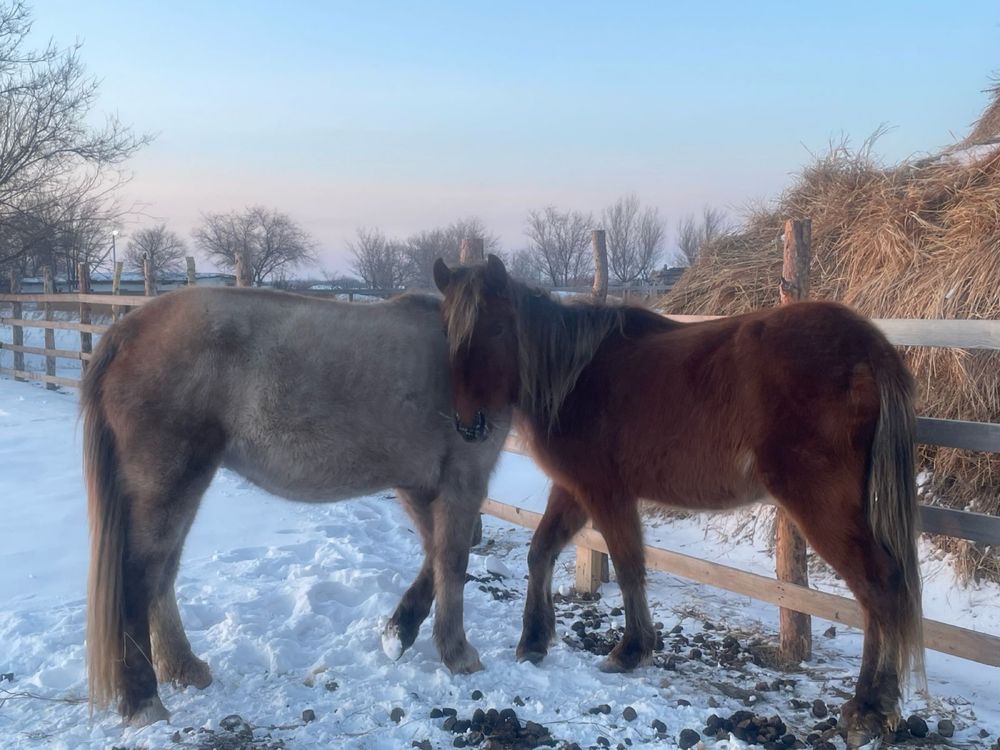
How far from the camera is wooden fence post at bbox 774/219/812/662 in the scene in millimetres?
4266

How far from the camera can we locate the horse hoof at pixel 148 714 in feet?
10.6

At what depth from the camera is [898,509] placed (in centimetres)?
327

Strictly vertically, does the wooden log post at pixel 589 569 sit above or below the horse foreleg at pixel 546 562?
below

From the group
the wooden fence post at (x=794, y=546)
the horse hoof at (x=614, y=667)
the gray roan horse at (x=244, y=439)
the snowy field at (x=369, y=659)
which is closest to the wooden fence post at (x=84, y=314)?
the snowy field at (x=369, y=659)

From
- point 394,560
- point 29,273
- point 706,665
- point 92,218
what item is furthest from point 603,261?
point 29,273

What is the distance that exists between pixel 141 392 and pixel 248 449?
531 millimetres

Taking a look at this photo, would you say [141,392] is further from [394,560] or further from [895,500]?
[895,500]

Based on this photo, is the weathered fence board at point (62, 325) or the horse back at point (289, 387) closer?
the horse back at point (289, 387)

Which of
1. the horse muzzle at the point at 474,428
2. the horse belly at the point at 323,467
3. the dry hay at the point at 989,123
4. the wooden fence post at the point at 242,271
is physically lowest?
the horse belly at the point at 323,467

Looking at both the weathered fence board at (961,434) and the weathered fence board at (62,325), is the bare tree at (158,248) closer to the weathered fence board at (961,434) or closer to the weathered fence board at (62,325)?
the weathered fence board at (62,325)

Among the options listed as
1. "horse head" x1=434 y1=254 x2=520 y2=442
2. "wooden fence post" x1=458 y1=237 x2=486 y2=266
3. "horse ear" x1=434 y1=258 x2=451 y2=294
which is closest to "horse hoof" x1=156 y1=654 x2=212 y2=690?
"horse head" x1=434 y1=254 x2=520 y2=442

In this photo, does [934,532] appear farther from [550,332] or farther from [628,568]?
[550,332]

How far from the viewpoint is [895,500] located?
3.26 m

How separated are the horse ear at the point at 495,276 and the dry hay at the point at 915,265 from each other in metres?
3.25
